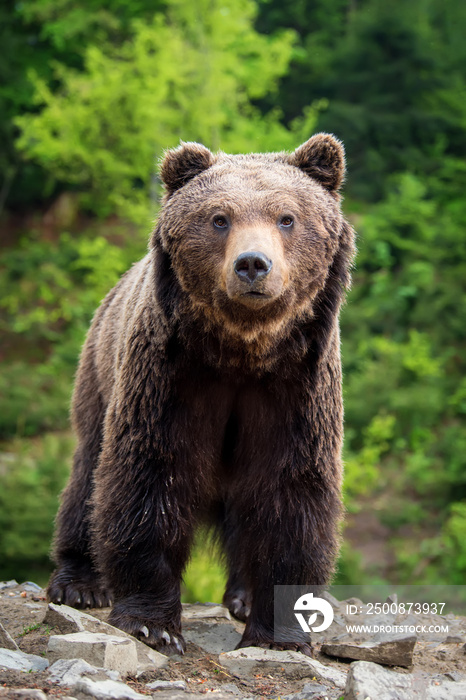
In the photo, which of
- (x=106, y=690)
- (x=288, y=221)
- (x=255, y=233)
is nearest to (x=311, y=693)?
(x=106, y=690)

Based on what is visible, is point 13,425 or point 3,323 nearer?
point 13,425

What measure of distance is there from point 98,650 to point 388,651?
5.41 ft

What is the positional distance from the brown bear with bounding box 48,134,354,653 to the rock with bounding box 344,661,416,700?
0.86 m

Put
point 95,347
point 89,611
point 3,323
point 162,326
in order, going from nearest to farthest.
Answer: point 162,326 < point 89,611 < point 95,347 < point 3,323

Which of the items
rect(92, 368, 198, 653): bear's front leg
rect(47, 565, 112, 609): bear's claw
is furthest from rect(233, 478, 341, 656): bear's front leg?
rect(47, 565, 112, 609): bear's claw

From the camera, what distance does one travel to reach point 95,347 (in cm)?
600

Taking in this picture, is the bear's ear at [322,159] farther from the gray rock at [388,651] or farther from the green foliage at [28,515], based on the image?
the green foliage at [28,515]

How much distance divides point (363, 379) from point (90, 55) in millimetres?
9074

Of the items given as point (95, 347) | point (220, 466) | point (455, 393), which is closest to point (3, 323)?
point (455, 393)

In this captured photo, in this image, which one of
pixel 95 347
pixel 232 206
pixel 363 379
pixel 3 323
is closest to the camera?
pixel 232 206

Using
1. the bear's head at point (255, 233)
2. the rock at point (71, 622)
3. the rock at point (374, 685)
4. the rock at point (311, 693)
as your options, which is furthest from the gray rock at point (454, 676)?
the bear's head at point (255, 233)

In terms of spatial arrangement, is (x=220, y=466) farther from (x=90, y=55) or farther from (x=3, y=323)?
(x=3, y=323)

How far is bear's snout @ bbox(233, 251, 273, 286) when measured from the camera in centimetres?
374

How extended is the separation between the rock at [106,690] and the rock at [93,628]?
1.96 ft
